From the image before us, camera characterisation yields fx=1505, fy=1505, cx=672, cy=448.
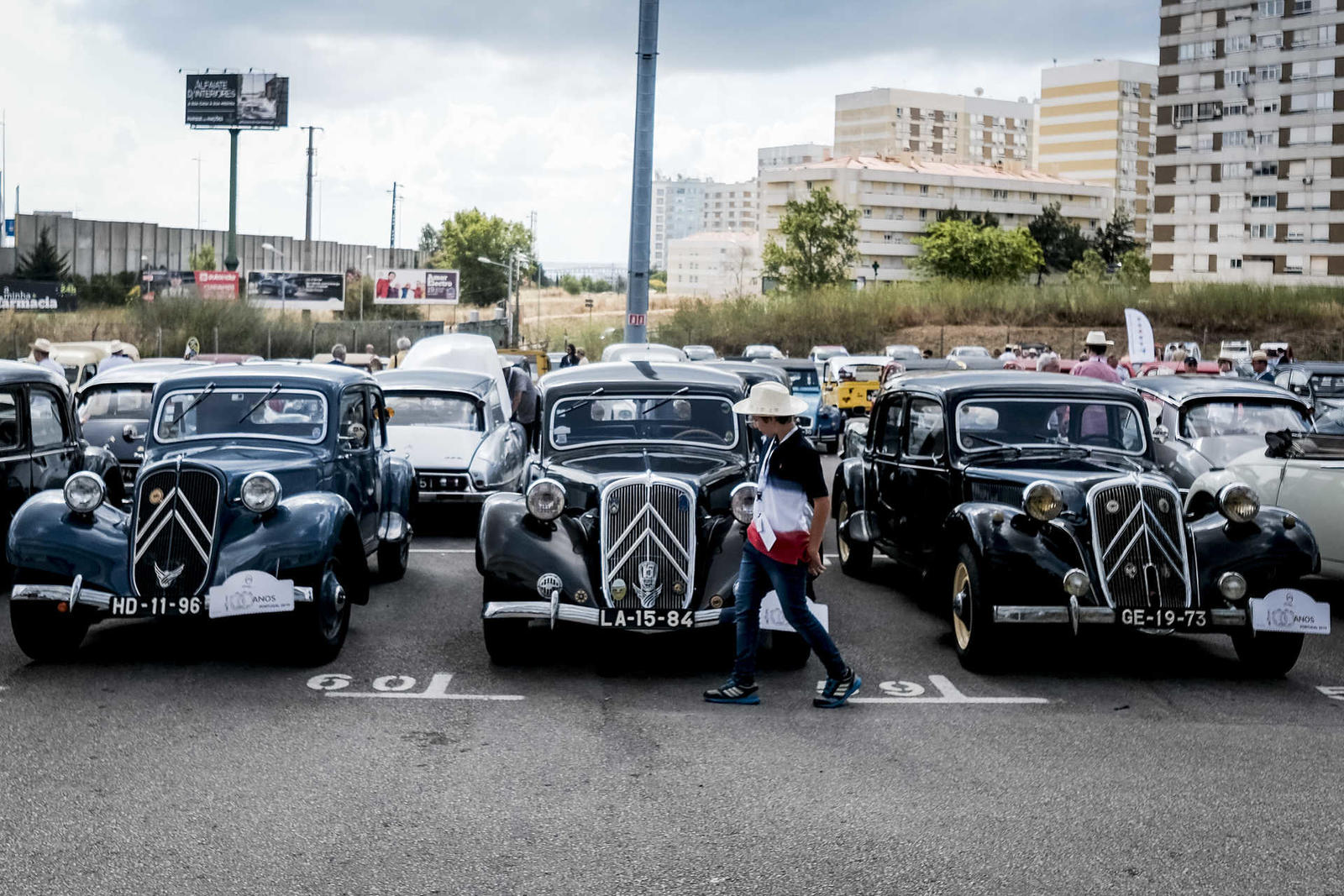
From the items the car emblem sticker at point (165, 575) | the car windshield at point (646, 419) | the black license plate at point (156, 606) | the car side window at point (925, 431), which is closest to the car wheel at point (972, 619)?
the car side window at point (925, 431)

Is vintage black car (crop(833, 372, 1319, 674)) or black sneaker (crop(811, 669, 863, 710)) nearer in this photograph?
black sneaker (crop(811, 669, 863, 710))

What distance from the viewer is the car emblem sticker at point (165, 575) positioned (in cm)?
844

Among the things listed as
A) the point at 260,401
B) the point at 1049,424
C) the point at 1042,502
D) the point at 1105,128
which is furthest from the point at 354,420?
the point at 1105,128

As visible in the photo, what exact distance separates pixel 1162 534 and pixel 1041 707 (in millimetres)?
1367

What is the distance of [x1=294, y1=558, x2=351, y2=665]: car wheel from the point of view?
865 centimetres

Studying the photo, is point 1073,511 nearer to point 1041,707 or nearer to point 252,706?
point 1041,707

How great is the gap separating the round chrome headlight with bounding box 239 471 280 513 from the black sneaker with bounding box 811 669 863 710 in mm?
3368

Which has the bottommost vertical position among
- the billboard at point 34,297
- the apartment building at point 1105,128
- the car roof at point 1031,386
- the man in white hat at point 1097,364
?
the car roof at point 1031,386

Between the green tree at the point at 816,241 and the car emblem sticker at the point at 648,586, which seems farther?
the green tree at the point at 816,241

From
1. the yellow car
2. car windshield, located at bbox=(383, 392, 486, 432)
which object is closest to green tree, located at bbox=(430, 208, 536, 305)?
the yellow car

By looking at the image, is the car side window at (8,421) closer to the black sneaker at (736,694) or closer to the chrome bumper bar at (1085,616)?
the black sneaker at (736,694)

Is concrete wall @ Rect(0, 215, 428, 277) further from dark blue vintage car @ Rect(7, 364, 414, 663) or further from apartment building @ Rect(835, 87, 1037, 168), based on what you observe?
dark blue vintage car @ Rect(7, 364, 414, 663)

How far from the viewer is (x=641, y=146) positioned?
3008 cm

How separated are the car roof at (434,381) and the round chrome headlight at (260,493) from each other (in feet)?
27.1
